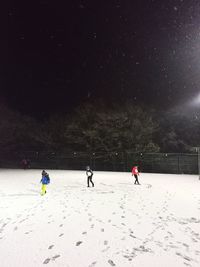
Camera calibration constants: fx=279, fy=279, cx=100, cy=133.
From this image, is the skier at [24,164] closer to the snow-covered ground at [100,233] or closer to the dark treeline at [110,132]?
the dark treeline at [110,132]

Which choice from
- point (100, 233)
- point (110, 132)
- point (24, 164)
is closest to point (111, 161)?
point (110, 132)

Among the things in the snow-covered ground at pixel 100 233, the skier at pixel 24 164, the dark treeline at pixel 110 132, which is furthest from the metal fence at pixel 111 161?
the snow-covered ground at pixel 100 233

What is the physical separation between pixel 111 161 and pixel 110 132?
15.7 feet

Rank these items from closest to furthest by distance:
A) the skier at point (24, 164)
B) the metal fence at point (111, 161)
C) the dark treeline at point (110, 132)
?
the metal fence at point (111, 161), the dark treeline at point (110, 132), the skier at point (24, 164)

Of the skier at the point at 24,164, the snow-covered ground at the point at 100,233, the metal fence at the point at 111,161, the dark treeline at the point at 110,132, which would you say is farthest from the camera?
the skier at the point at 24,164

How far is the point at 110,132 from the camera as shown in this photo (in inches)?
1592

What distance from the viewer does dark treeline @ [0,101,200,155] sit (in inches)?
1581

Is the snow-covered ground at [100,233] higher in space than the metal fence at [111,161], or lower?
lower

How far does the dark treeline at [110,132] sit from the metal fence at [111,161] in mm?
2469

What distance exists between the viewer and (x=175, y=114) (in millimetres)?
44031

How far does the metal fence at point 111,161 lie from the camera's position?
104ft

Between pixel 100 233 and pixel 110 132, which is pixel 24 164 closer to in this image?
pixel 110 132

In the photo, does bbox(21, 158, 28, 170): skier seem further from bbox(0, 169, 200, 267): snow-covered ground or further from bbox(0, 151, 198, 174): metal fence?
bbox(0, 169, 200, 267): snow-covered ground

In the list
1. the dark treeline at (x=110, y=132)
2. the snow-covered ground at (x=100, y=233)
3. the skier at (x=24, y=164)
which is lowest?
the snow-covered ground at (x=100, y=233)
